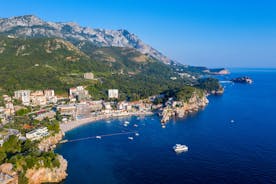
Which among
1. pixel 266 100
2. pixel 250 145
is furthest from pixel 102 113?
pixel 266 100

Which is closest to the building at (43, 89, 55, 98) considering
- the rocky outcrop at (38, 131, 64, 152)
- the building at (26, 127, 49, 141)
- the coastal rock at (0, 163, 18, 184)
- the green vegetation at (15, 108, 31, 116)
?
the green vegetation at (15, 108, 31, 116)

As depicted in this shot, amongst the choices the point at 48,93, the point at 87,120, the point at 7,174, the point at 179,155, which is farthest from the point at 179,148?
the point at 48,93

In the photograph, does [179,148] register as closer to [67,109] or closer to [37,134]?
[37,134]

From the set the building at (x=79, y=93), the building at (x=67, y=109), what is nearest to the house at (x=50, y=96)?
the building at (x=79, y=93)

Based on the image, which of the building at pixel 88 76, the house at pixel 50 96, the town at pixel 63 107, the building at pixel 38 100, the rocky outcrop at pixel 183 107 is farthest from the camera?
the building at pixel 88 76

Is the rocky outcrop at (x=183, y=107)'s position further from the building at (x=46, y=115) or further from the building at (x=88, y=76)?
the building at (x=88, y=76)

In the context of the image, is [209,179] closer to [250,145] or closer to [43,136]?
[250,145]
